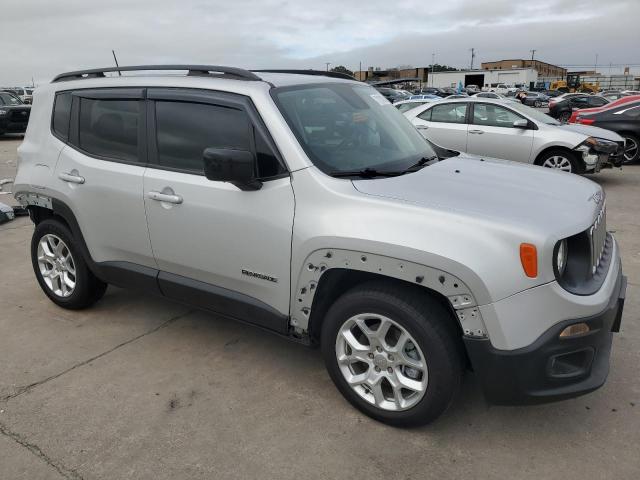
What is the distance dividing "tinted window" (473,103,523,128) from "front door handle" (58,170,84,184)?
294 inches

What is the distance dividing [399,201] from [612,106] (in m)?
10.8

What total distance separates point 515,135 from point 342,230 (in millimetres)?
7443

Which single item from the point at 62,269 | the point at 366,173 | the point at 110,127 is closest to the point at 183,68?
the point at 110,127

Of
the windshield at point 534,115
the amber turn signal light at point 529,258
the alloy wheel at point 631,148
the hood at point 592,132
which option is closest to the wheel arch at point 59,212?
the amber turn signal light at point 529,258

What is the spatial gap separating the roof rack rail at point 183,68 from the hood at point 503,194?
1.03 metres

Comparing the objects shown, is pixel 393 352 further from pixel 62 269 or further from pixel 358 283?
pixel 62 269

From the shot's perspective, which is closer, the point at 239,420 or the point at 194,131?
the point at 239,420

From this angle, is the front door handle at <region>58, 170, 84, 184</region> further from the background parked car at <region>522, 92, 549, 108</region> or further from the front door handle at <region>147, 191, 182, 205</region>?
the background parked car at <region>522, 92, 549, 108</region>

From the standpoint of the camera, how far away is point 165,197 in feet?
10.9

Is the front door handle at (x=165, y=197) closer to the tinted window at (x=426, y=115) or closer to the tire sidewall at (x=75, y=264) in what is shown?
the tire sidewall at (x=75, y=264)

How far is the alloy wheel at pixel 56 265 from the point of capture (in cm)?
426

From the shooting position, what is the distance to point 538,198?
2791mm

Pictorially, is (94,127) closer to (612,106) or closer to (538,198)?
(538,198)

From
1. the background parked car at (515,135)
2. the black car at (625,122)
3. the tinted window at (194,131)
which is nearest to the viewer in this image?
the tinted window at (194,131)
